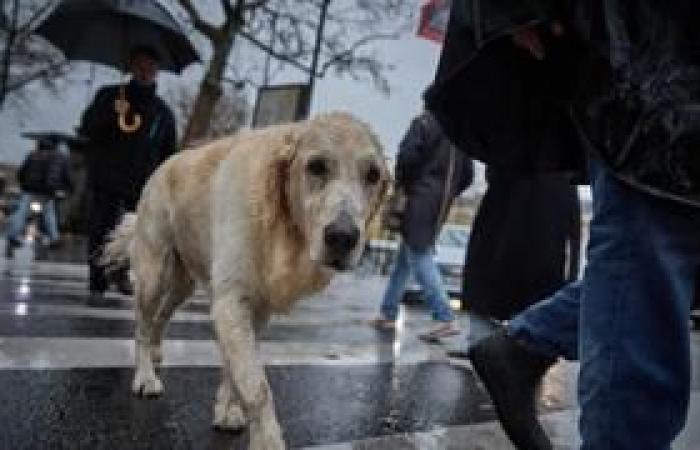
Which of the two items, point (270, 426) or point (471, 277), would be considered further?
point (471, 277)

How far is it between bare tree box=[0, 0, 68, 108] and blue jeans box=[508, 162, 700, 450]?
2768 cm

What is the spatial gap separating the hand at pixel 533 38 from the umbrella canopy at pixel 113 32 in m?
9.08

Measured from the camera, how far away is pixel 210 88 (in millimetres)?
21969

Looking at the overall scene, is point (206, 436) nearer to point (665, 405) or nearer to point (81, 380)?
point (81, 380)

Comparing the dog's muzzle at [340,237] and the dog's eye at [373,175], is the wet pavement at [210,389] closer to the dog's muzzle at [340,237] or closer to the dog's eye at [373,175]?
the dog's muzzle at [340,237]

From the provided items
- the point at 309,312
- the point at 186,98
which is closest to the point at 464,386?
the point at 309,312

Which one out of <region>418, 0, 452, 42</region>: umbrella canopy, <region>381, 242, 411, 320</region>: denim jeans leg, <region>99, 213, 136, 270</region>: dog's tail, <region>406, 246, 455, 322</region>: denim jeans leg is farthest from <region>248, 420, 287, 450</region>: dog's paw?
<region>418, 0, 452, 42</region>: umbrella canopy

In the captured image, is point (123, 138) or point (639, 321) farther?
point (123, 138)

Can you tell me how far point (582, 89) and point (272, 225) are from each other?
138 centimetres

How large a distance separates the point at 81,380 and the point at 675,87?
3.30m

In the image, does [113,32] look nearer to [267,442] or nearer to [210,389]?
[210,389]

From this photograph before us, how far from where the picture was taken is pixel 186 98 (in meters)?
50.7

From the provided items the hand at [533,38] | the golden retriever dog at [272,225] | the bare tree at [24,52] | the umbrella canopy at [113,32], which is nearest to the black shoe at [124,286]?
the umbrella canopy at [113,32]

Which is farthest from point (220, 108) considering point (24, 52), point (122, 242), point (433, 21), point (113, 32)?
point (122, 242)
